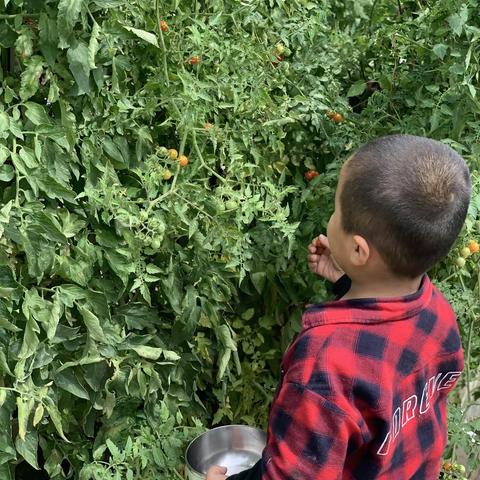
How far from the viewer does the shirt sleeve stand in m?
1.11

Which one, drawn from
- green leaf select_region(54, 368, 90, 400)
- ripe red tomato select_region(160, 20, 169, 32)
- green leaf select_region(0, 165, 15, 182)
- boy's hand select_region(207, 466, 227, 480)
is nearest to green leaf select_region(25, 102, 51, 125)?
green leaf select_region(0, 165, 15, 182)

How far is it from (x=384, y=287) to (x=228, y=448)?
2.73 ft

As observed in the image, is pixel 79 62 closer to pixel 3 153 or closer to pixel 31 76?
pixel 31 76

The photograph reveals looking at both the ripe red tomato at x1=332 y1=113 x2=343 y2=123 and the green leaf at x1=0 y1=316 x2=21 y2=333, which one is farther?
the ripe red tomato at x1=332 y1=113 x2=343 y2=123

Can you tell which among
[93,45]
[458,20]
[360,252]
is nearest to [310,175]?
[458,20]

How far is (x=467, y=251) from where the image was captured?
1722mm

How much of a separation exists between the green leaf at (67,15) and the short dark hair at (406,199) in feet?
1.91

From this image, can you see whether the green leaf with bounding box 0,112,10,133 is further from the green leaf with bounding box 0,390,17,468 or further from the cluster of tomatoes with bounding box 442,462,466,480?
the cluster of tomatoes with bounding box 442,462,466,480

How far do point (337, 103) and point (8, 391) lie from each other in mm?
1139

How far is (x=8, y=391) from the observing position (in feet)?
4.81

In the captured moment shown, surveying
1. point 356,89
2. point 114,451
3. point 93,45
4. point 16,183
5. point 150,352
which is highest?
point 93,45

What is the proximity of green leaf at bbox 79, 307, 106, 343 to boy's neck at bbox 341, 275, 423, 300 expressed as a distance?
21.9 inches

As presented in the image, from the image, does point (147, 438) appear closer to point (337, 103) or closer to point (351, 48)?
point (337, 103)

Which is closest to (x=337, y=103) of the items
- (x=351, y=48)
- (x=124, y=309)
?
(x=351, y=48)
